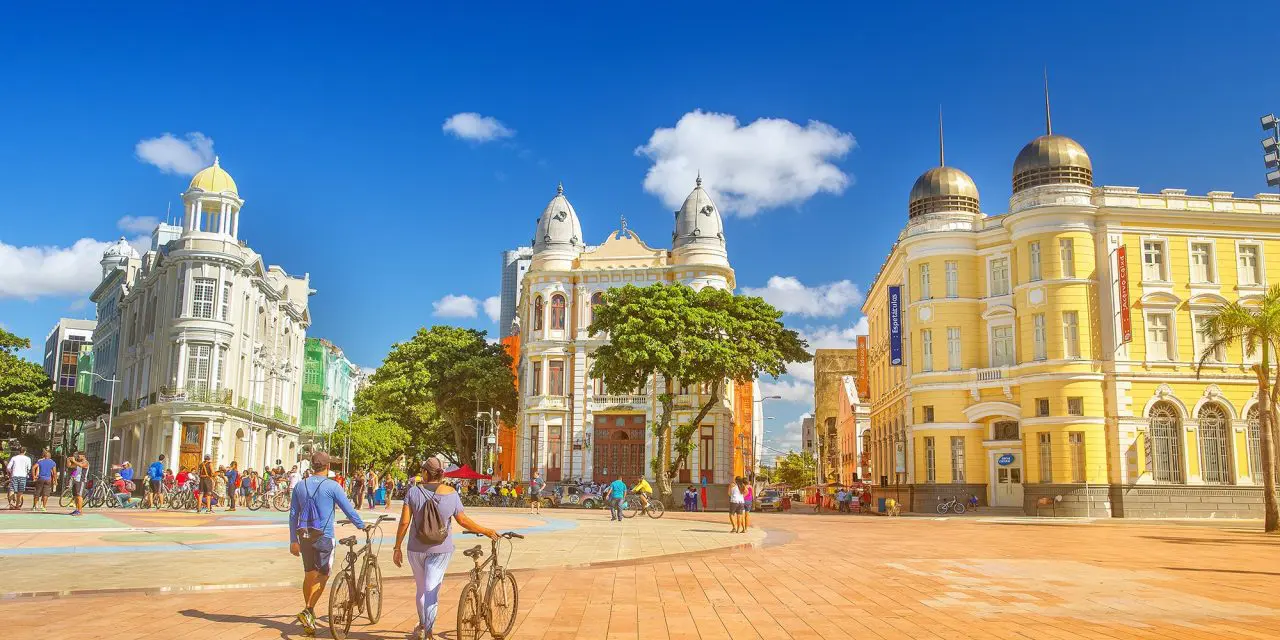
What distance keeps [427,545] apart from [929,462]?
39.0 metres

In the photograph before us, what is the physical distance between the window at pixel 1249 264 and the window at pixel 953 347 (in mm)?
12013

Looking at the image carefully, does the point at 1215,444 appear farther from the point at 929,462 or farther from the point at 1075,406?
the point at 929,462

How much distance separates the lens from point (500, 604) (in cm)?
893

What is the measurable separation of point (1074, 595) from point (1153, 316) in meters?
33.1

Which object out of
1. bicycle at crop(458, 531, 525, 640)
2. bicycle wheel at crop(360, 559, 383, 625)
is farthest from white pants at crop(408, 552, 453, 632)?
bicycle wheel at crop(360, 559, 383, 625)

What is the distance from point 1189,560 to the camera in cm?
1825

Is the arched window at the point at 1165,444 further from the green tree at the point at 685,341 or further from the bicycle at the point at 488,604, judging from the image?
the bicycle at the point at 488,604

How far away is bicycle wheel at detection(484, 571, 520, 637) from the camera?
8.72m

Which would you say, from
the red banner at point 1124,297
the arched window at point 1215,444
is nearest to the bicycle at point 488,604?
the red banner at point 1124,297

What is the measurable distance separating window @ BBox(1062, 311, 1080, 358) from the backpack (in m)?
37.6

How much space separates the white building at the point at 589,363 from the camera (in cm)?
5562

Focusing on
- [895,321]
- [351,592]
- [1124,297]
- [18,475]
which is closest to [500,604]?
[351,592]

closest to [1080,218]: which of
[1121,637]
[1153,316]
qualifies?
[1153,316]

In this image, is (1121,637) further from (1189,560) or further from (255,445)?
(255,445)
